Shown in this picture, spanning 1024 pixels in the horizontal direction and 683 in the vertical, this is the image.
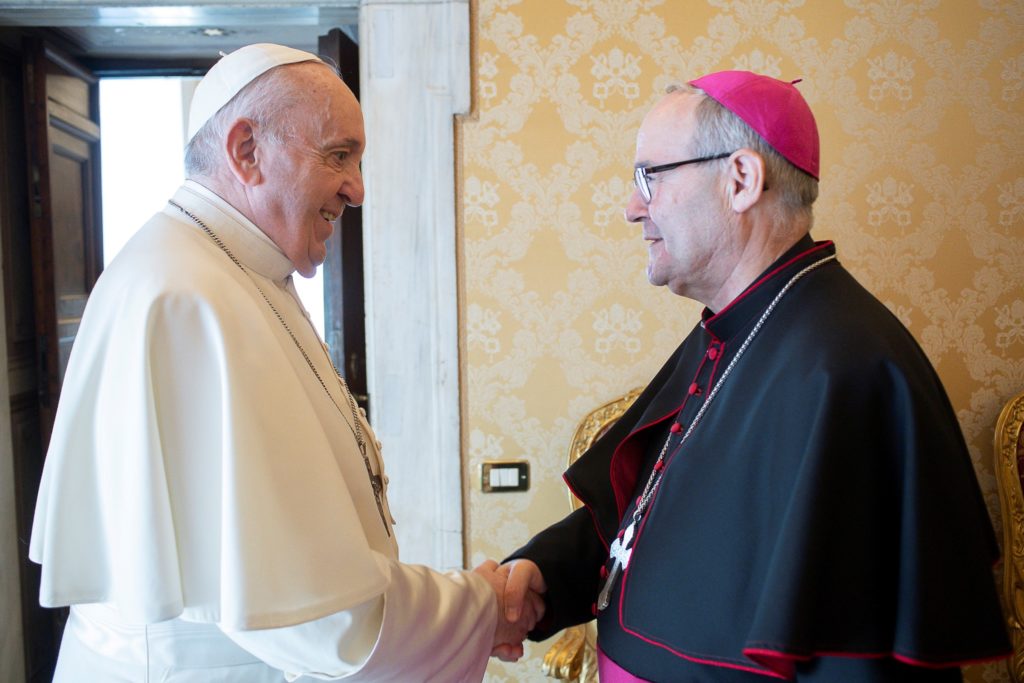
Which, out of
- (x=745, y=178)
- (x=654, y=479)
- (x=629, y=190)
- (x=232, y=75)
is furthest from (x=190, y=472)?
(x=629, y=190)

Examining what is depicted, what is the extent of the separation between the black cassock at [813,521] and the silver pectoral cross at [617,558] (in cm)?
2

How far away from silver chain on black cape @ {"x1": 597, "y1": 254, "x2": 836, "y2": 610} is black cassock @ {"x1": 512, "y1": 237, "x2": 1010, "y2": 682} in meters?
0.01

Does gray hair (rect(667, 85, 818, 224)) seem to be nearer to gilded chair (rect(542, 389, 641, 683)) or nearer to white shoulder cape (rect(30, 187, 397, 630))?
white shoulder cape (rect(30, 187, 397, 630))

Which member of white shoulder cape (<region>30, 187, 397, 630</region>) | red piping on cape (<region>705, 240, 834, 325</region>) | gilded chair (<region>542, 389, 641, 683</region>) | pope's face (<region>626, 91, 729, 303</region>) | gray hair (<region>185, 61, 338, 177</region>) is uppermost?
gray hair (<region>185, 61, 338, 177</region>)

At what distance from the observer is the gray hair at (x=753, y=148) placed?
173 centimetres

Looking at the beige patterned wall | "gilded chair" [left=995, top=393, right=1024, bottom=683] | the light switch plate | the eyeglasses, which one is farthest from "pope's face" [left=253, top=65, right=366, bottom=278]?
"gilded chair" [left=995, top=393, right=1024, bottom=683]

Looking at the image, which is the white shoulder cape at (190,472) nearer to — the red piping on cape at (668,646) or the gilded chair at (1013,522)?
the red piping on cape at (668,646)

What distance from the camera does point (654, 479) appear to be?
1836 mm

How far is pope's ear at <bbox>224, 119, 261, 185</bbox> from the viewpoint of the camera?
5.67 ft

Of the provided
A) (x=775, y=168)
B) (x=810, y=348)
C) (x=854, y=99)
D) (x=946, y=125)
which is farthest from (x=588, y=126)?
(x=810, y=348)

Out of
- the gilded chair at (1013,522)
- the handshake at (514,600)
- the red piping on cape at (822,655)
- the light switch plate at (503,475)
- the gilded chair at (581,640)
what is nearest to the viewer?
the red piping on cape at (822,655)

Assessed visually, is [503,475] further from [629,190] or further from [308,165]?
[308,165]

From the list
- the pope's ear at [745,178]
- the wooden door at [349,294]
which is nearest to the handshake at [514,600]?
the pope's ear at [745,178]

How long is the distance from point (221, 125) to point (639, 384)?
70.2 inches
